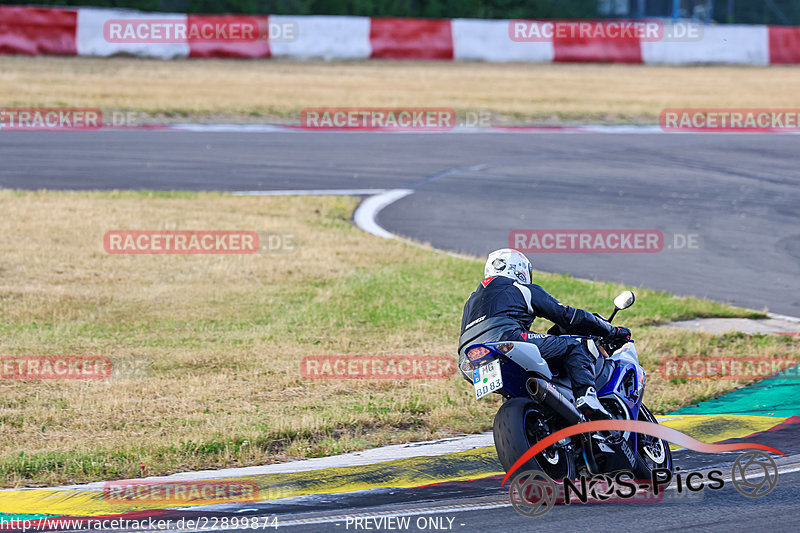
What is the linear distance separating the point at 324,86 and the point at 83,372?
20.1 m

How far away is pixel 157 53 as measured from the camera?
31672 mm

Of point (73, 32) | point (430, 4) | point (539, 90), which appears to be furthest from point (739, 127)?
point (430, 4)

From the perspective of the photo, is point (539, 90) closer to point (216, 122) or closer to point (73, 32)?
point (216, 122)

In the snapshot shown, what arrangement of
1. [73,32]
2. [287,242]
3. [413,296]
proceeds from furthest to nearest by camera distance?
1. [73,32]
2. [287,242]
3. [413,296]

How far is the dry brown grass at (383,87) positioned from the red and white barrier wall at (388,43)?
15.2 inches

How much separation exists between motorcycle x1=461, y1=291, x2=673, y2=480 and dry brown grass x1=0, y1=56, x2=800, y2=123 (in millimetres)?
17932

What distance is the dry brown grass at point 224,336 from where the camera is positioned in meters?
7.16

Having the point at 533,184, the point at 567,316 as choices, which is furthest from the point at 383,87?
the point at 567,316

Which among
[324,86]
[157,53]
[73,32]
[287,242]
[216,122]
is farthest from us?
[157,53]

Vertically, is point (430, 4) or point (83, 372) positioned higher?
point (430, 4)

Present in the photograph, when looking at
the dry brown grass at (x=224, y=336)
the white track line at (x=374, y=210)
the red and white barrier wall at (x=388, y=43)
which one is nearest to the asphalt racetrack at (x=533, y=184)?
the white track line at (x=374, y=210)

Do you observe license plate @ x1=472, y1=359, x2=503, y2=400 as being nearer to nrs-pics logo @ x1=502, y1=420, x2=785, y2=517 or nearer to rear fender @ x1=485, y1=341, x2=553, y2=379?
rear fender @ x1=485, y1=341, x2=553, y2=379

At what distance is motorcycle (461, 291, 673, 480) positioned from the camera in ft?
19.3

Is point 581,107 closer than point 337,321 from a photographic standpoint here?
No
